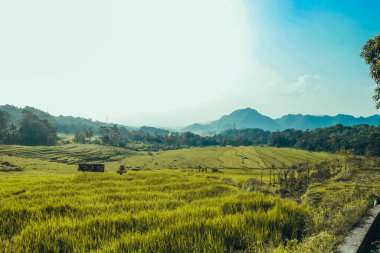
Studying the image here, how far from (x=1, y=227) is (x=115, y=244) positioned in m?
4.83

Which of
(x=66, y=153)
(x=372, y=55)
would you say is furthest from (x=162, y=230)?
(x=66, y=153)

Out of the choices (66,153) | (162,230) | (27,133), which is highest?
(27,133)

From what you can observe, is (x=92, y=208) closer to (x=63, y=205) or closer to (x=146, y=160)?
(x=63, y=205)

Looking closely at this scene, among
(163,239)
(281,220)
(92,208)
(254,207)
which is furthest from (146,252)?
(92,208)

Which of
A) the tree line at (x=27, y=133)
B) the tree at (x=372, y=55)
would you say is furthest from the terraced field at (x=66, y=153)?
the tree at (x=372, y=55)

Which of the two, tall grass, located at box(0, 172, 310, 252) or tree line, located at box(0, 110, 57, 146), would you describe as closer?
tall grass, located at box(0, 172, 310, 252)

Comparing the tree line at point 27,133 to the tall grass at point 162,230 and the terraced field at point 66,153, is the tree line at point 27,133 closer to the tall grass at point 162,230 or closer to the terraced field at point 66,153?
the terraced field at point 66,153

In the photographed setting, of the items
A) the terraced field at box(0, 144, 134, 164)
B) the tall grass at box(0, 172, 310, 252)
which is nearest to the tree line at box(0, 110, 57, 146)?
the terraced field at box(0, 144, 134, 164)

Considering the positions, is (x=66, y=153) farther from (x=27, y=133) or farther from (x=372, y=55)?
(x=372, y=55)

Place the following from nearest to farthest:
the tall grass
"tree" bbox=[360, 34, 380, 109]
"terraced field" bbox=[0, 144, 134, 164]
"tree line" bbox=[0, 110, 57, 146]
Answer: the tall grass < "tree" bbox=[360, 34, 380, 109] < "terraced field" bbox=[0, 144, 134, 164] < "tree line" bbox=[0, 110, 57, 146]

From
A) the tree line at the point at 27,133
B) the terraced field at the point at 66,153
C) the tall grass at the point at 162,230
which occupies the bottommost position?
the terraced field at the point at 66,153

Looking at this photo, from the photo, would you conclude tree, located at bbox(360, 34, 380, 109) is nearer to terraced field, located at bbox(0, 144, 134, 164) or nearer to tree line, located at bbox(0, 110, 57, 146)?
terraced field, located at bbox(0, 144, 134, 164)

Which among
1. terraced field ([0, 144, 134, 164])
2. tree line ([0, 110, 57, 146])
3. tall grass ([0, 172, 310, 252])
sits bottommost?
terraced field ([0, 144, 134, 164])

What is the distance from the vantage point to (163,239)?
5605mm
